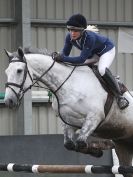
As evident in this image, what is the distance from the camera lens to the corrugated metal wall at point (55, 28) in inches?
635

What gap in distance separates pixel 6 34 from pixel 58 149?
140 inches

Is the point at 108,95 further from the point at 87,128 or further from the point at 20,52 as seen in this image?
the point at 20,52

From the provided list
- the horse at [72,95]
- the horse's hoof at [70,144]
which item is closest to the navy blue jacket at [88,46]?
the horse at [72,95]

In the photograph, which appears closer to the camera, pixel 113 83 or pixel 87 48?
pixel 87 48

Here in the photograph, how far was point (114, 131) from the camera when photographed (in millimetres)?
9898

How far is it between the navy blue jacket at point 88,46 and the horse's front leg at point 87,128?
0.76 meters

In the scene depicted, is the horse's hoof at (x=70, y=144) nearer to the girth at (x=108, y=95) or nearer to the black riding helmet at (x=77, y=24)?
the girth at (x=108, y=95)

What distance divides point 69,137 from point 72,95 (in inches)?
21.2

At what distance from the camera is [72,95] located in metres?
9.55

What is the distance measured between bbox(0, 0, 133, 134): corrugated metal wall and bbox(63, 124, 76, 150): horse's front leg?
253 inches

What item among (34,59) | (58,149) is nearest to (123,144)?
(34,59)

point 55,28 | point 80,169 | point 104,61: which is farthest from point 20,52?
point 55,28

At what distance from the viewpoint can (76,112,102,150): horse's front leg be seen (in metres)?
9.38

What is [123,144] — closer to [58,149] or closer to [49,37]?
[58,149]
